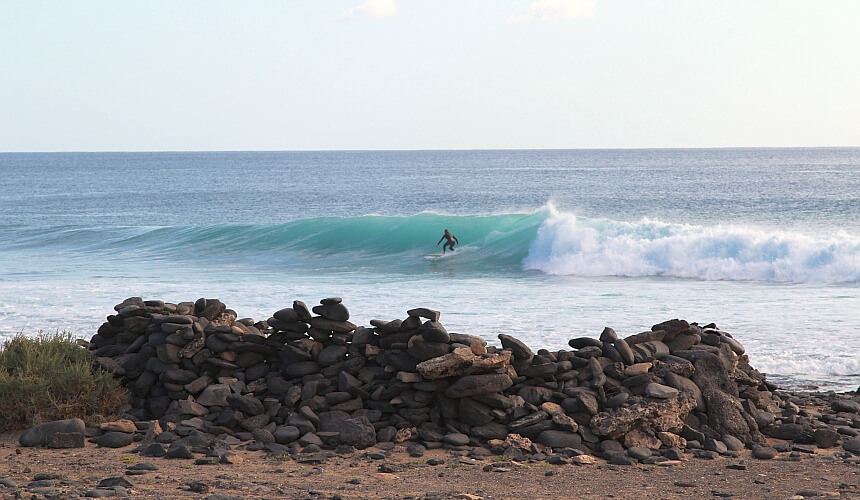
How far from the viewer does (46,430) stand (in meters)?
7.97

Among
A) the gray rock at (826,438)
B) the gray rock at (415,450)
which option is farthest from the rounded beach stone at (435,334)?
the gray rock at (826,438)

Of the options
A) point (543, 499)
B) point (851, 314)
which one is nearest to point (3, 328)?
point (543, 499)

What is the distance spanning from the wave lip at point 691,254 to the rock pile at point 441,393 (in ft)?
46.7

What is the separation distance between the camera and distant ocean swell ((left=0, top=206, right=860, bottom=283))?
923 inches

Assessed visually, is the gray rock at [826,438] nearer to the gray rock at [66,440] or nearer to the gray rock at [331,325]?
the gray rock at [331,325]

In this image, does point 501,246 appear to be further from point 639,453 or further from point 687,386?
point 639,453

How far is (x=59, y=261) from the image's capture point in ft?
88.2

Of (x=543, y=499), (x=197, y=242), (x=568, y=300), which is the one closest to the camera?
(x=543, y=499)

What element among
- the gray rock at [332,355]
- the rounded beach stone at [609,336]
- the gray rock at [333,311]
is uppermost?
the gray rock at [333,311]

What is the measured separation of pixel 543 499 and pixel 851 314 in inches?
437

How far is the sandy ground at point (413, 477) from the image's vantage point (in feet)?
20.8

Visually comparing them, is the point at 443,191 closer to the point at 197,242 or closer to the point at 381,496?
the point at 197,242

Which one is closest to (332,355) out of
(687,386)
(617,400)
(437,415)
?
(437,415)

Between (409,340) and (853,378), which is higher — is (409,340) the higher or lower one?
the higher one
